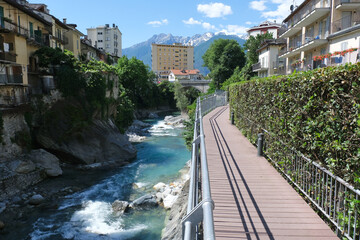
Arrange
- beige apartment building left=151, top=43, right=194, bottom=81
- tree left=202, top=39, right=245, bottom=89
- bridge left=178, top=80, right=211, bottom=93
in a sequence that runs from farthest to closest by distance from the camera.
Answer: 1. beige apartment building left=151, top=43, right=194, bottom=81
2. bridge left=178, top=80, right=211, bottom=93
3. tree left=202, top=39, right=245, bottom=89

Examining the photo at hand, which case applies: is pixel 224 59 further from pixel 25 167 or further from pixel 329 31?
pixel 25 167

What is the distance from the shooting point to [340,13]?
1006 inches

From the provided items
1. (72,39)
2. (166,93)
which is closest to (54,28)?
(72,39)

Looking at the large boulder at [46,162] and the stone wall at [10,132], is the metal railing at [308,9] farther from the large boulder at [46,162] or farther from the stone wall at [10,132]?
the stone wall at [10,132]

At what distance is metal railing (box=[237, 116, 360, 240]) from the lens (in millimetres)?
4679

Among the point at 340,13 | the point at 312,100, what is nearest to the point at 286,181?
the point at 312,100

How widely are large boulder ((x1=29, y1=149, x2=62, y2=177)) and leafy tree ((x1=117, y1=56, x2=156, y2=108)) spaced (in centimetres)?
3812

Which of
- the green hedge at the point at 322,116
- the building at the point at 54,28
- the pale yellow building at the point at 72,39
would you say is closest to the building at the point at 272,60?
the pale yellow building at the point at 72,39

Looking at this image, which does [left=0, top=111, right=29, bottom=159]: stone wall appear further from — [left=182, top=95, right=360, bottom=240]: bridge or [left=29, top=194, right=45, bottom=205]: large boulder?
[left=182, top=95, right=360, bottom=240]: bridge

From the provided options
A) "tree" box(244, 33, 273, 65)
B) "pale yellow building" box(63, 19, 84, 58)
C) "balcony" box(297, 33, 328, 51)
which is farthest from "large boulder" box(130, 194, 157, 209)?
"tree" box(244, 33, 273, 65)

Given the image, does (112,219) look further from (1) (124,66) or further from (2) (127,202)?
(1) (124,66)

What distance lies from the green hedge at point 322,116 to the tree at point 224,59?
51.8m

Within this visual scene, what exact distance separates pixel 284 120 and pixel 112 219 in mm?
12708

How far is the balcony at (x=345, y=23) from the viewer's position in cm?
2464
